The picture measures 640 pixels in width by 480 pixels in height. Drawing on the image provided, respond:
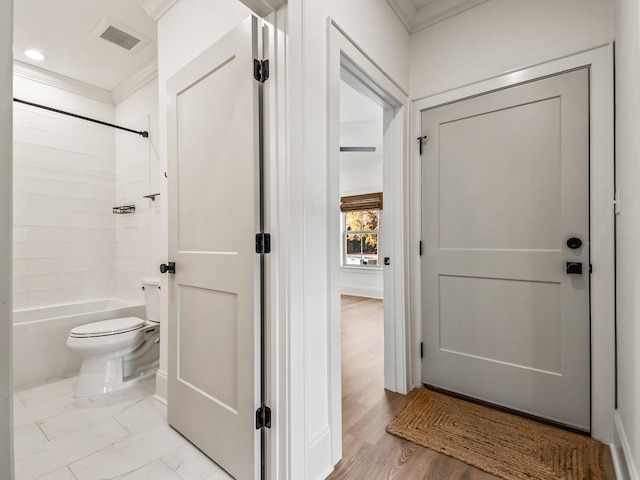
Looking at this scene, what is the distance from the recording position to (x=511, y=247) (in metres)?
1.91

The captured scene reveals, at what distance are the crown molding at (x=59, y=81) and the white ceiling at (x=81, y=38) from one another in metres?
0.06

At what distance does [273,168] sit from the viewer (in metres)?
1.27

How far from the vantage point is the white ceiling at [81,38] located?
2.11 metres

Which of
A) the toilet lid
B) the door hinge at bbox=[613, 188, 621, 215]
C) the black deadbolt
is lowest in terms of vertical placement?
the toilet lid

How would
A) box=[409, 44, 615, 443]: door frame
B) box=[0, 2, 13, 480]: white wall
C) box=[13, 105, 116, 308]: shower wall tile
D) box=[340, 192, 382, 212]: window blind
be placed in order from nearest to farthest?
box=[0, 2, 13, 480]: white wall
box=[409, 44, 615, 443]: door frame
box=[13, 105, 116, 308]: shower wall tile
box=[340, 192, 382, 212]: window blind

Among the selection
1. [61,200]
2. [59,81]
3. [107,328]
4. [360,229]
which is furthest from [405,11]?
[360,229]

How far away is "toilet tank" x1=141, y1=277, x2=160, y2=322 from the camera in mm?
2443

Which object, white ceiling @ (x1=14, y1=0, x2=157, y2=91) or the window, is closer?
white ceiling @ (x1=14, y1=0, x2=157, y2=91)

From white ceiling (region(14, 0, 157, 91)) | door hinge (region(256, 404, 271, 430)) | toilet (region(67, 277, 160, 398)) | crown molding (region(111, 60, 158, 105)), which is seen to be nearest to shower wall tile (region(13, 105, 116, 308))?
crown molding (region(111, 60, 158, 105))

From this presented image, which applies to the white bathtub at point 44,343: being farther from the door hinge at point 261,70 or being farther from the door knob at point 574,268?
the door knob at point 574,268

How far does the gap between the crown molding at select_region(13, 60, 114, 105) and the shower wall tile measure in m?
0.30

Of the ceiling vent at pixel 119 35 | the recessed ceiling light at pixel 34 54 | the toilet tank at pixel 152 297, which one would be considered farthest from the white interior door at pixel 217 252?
the recessed ceiling light at pixel 34 54

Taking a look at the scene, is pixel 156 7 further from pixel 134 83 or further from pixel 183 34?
pixel 134 83

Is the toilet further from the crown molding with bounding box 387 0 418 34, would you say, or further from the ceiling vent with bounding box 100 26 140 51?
the crown molding with bounding box 387 0 418 34
